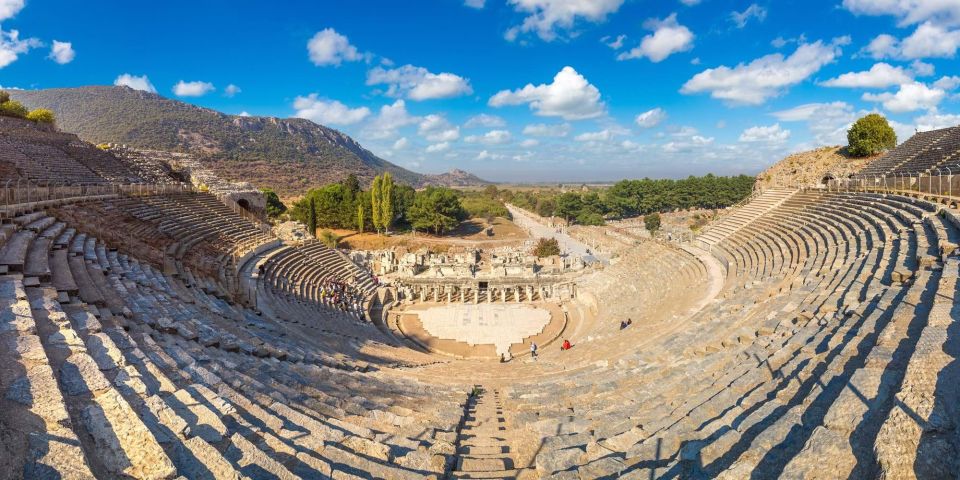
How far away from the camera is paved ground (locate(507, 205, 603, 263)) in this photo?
39.4 m

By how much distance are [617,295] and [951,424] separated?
763 inches

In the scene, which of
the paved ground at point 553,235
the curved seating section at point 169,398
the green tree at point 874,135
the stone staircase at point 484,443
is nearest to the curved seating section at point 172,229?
the curved seating section at point 169,398

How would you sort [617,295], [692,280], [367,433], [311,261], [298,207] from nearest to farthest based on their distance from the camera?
1. [367,433]
2. [692,280]
3. [617,295]
4. [311,261]
5. [298,207]

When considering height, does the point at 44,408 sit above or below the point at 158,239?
below

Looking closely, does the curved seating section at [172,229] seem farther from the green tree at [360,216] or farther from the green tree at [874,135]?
the green tree at [874,135]

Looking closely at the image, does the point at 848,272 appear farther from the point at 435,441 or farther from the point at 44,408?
the point at 44,408

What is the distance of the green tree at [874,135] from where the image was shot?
112 feet

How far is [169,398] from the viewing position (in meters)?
4.44

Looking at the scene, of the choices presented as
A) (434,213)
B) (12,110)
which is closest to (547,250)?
(434,213)

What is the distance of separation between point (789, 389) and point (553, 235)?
162 ft

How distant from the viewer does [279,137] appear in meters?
137

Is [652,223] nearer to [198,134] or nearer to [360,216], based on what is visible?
[360,216]

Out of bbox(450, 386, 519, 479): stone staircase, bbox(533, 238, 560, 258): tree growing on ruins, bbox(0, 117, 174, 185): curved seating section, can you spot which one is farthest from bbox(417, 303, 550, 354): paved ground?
bbox(0, 117, 174, 185): curved seating section

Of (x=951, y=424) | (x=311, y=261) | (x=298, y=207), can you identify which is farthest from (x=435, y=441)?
(x=298, y=207)
